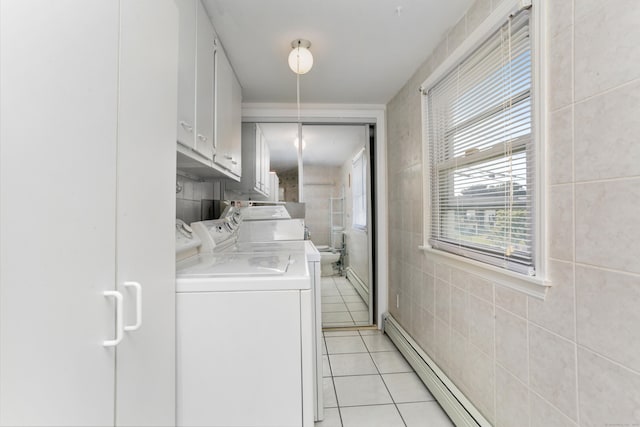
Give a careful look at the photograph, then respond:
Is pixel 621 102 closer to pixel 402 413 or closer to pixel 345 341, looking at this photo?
pixel 402 413

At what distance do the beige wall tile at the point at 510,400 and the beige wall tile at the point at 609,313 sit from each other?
426mm

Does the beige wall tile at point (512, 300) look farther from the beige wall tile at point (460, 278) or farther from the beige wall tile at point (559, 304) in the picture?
the beige wall tile at point (460, 278)

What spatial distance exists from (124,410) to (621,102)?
156 centimetres

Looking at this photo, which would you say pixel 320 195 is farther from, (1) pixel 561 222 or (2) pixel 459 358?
(1) pixel 561 222

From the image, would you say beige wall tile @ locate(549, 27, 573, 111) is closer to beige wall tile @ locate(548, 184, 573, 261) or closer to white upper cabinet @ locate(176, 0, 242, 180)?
beige wall tile @ locate(548, 184, 573, 261)

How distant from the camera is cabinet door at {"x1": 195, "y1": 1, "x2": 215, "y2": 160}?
4.90ft

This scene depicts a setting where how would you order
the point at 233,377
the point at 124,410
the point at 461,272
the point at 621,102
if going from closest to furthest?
the point at 124,410, the point at 621,102, the point at 233,377, the point at 461,272

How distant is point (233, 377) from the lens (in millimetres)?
1117

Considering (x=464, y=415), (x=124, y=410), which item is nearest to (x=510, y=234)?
(x=464, y=415)

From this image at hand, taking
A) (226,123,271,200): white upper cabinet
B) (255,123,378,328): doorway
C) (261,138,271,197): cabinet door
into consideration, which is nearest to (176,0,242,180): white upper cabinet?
(226,123,271,200): white upper cabinet

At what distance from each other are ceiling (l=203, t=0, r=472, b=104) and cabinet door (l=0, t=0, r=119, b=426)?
4.11 ft

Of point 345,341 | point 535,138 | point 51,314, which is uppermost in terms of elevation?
point 535,138

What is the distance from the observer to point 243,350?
112 centimetres

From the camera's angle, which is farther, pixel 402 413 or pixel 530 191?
pixel 402 413
